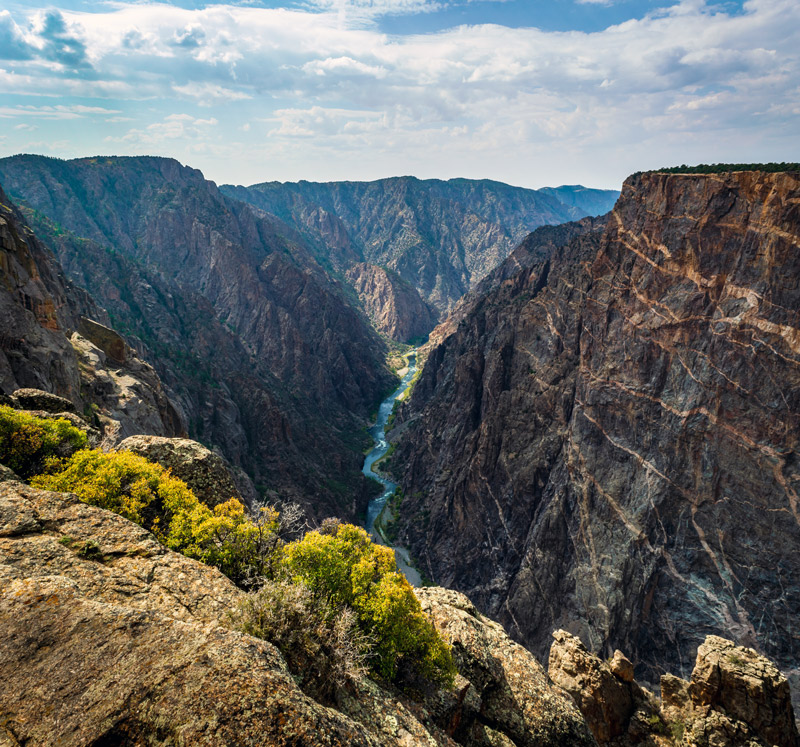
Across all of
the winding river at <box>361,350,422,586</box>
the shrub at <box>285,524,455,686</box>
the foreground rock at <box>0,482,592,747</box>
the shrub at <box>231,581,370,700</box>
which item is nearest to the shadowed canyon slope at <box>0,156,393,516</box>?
the winding river at <box>361,350,422,586</box>

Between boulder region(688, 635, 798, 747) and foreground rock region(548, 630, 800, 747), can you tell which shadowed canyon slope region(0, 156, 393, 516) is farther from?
boulder region(688, 635, 798, 747)

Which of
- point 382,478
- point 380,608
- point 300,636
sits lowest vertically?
point 382,478

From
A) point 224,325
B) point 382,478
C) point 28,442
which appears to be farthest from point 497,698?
point 224,325

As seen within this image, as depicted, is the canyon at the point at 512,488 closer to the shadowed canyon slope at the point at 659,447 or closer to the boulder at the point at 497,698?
the boulder at the point at 497,698

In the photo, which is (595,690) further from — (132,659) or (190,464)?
(190,464)

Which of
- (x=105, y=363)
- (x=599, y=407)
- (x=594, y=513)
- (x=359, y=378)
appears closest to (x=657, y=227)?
→ (x=599, y=407)
